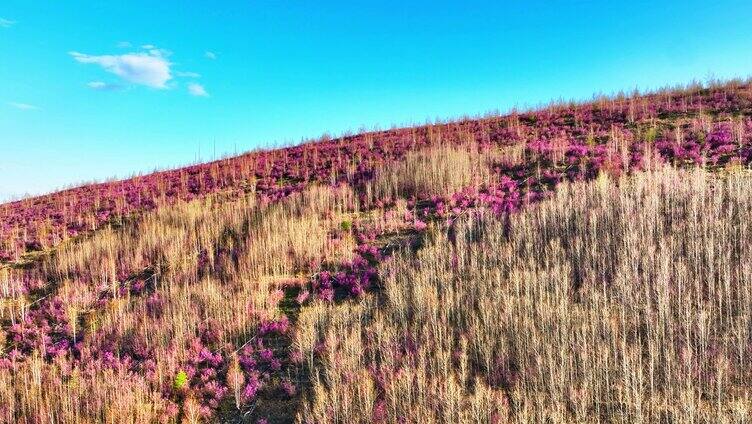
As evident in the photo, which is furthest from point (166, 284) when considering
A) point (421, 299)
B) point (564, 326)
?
point (564, 326)

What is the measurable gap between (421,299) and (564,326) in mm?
2177

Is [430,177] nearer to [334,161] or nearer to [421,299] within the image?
[334,161]

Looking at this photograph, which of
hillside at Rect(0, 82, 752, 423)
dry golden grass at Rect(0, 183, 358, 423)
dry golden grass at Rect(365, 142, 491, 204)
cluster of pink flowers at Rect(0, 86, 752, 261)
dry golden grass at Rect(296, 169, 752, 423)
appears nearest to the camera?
dry golden grass at Rect(296, 169, 752, 423)

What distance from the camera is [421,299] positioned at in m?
7.05

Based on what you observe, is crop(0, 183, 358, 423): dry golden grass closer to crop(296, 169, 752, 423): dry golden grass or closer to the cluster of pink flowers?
crop(296, 169, 752, 423): dry golden grass

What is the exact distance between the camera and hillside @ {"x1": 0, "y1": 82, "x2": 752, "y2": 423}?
502 centimetres

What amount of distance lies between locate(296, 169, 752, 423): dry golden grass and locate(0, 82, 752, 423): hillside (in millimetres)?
41

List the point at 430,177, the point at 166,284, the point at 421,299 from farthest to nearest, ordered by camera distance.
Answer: the point at 430,177
the point at 166,284
the point at 421,299

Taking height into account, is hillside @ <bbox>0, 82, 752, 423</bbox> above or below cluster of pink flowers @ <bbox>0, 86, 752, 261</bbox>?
below

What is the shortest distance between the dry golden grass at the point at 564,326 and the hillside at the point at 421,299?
0.04 metres

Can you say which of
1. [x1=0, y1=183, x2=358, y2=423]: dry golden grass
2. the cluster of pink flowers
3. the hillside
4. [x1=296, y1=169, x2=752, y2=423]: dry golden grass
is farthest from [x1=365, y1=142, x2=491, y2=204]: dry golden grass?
[x1=296, y1=169, x2=752, y2=423]: dry golden grass

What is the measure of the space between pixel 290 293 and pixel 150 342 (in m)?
2.54

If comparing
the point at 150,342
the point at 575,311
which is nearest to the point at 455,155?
the point at 575,311

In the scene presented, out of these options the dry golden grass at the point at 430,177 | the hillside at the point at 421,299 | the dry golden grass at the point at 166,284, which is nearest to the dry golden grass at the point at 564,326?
the hillside at the point at 421,299
